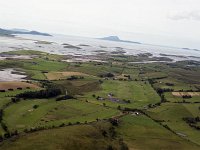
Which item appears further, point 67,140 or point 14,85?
point 14,85

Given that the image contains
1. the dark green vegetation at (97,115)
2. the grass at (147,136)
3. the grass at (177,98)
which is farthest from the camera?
the grass at (177,98)

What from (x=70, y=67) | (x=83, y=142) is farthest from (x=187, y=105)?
(x=70, y=67)

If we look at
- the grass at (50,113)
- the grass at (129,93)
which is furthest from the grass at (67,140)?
the grass at (129,93)

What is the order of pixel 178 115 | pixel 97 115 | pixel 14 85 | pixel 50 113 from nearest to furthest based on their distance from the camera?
pixel 50 113
pixel 97 115
pixel 178 115
pixel 14 85

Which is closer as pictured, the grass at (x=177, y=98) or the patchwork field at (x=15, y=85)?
the patchwork field at (x=15, y=85)

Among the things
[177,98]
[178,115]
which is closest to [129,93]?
[177,98]

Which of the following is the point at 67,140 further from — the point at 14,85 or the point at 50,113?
the point at 14,85

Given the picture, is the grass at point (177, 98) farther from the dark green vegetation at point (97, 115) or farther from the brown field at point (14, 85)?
the brown field at point (14, 85)

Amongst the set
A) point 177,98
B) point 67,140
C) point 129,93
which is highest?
point 67,140
